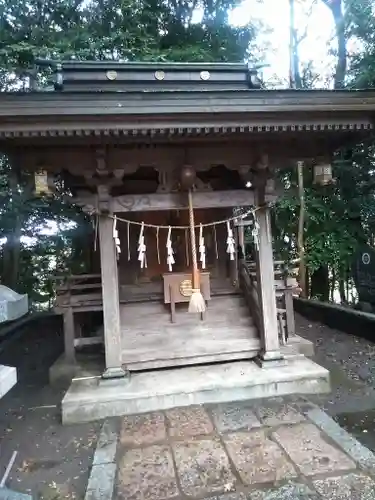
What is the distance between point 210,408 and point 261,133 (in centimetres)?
331

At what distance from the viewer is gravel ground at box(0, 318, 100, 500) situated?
313 centimetres

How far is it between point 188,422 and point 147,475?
1.02 metres

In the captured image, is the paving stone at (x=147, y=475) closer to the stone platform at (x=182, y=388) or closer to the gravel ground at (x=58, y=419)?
the gravel ground at (x=58, y=419)

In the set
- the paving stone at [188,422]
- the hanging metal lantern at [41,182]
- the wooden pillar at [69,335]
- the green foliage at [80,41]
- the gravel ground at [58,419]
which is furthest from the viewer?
the green foliage at [80,41]

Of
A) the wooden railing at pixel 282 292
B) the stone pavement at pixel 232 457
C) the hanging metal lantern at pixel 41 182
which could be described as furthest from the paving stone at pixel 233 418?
the hanging metal lantern at pixel 41 182

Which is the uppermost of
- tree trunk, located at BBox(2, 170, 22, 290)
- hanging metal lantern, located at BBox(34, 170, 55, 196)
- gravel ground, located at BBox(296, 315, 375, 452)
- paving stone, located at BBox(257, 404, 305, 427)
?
hanging metal lantern, located at BBox(34, 170, 55, 196)

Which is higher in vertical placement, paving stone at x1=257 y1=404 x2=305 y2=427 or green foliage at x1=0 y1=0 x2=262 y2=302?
green foliage at x1=0 y1=0 x2=262 y2=302

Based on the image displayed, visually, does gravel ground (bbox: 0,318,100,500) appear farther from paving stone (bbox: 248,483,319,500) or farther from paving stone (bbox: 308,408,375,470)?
paving stone (bbox: 308,408,375,470)

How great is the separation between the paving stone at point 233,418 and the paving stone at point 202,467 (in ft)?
1.10

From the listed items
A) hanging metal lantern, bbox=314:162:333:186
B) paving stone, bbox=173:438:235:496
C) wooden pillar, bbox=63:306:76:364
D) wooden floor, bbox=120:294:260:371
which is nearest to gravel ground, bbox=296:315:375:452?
wooden floor, bbox=120:294:260:371

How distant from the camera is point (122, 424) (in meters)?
4.11

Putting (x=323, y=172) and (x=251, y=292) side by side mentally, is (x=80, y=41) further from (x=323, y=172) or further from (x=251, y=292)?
(x=251, y=292)

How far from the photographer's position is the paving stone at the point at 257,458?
2971 mm

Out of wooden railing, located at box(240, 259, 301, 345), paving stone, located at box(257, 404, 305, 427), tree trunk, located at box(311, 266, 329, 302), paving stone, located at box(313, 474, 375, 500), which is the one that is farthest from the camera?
tree trunk, located at box(311, 266, 329, 302)
